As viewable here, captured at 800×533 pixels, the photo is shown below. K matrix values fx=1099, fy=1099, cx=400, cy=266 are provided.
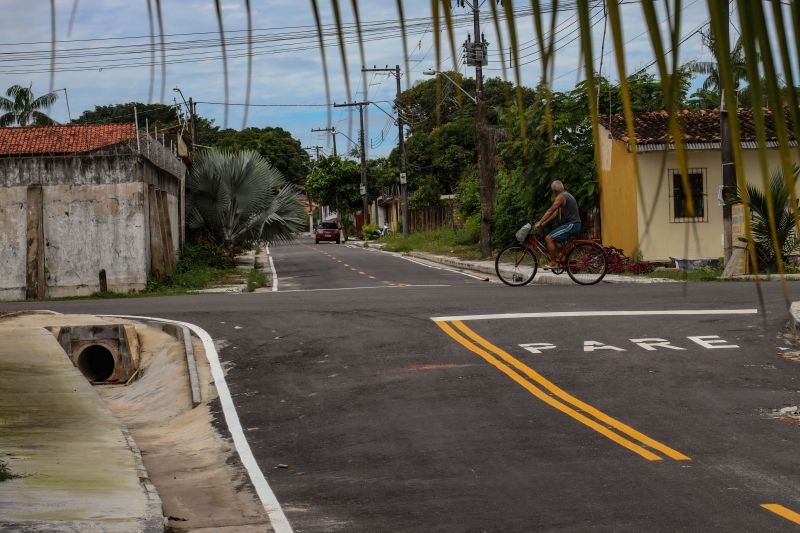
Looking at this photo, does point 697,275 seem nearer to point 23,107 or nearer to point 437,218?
point 23,107

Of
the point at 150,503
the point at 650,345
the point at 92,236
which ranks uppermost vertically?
the point at 92,236

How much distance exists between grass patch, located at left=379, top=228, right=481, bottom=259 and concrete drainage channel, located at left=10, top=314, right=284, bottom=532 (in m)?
21.1

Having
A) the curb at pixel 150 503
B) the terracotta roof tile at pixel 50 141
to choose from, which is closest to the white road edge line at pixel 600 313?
the curb at pixel 150 503

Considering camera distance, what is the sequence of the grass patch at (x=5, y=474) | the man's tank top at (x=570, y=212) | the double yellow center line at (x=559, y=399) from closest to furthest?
the grass patch at (x=5, y=474), the double yellow center line at (x=559, y=399), the man's tank top at (x=570, y=212)

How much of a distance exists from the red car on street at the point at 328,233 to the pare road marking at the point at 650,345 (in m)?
57.3

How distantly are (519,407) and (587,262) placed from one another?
35.4 feet

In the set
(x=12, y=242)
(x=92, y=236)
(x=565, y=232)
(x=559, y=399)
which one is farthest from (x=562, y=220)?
(x=12, y=242)

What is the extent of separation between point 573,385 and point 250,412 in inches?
129

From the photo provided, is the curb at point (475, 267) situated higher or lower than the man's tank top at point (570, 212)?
lower

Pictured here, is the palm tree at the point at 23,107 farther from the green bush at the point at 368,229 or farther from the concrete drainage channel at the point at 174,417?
the green bush at the point at 368,229

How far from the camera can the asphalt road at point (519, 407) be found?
7051 mm

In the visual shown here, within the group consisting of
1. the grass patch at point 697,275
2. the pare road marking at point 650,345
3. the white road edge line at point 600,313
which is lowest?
the pare road marking at point 650,345

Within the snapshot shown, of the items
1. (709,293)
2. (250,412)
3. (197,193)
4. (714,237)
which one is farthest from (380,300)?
(197,193)

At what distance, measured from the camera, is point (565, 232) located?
19.9 m
